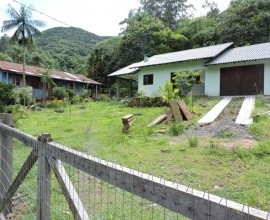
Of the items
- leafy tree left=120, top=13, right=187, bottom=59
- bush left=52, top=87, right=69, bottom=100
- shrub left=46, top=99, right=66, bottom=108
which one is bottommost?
shrub left=46, top=99, right=66, bottom=108

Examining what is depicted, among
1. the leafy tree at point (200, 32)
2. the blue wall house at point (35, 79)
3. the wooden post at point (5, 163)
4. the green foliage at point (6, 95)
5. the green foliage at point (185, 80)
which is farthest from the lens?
the leafy tree at point (200, 32)

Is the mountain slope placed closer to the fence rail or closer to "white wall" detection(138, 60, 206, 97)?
"white wall" detection(138, 60, 206, 97)

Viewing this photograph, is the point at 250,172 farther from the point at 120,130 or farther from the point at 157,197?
the point at 120,130

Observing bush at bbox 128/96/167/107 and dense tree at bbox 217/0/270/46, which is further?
dense tree at bbox 217/0/270/46

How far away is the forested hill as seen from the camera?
56.3m

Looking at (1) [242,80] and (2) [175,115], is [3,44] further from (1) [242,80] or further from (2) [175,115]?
(2) [175,115]

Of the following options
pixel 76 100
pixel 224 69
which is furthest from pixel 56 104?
pixel 224 69

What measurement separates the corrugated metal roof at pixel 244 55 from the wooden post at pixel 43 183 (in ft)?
61.3

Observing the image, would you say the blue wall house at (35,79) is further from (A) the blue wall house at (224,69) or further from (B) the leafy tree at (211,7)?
(B) the leafy tree at (211,7)

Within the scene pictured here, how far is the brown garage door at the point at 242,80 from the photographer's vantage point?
802 inches

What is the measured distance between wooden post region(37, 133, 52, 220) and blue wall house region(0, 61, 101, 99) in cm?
2925

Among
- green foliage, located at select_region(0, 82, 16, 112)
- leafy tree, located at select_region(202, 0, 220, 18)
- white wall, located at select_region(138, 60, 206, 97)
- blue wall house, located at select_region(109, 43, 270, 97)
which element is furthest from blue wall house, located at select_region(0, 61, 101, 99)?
leafy tree, located at select_region(202, 0, 220, 18)

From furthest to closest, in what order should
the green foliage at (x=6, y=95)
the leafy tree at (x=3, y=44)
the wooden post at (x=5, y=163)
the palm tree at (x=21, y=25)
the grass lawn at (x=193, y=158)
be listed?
the leafy tree at (x=3, y=44) < the palm tree at (x=21, y=25) < the green foliage at (x=6, y=95) < the grass lawn at (x=193, y=158) < the wooden post at (x=5, y=163)

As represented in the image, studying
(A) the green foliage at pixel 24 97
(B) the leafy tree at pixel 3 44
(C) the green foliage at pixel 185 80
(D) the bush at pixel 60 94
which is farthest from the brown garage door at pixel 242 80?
(B) the leafy tree at pixel 3 44
